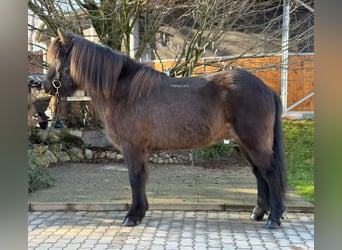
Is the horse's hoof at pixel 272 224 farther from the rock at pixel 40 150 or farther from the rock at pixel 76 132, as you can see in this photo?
the rock at pixel 76 132

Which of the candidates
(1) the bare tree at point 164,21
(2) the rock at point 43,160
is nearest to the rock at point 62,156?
(2) the rock at point 43,160

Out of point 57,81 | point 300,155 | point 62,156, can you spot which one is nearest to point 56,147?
point 62,156

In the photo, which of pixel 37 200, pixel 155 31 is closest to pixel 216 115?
pixel 37 200

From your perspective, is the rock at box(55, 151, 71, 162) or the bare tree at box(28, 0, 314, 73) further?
the rock at box(55, 151, 71, 162)

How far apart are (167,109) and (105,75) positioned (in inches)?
28.9

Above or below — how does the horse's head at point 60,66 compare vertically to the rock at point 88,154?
above

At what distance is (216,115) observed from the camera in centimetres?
405

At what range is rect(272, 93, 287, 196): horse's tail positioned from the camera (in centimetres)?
400

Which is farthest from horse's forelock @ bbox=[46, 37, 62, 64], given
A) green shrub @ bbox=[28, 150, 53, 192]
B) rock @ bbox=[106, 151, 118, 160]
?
rock @ bbox=[106, 151, 118, 160]

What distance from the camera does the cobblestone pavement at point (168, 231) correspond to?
3502 millimetres

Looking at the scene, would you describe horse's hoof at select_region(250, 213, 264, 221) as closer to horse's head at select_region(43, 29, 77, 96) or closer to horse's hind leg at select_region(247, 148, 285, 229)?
horse's hind leg at select_region(247, 148, 285, 229)

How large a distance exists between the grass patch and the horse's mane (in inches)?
107

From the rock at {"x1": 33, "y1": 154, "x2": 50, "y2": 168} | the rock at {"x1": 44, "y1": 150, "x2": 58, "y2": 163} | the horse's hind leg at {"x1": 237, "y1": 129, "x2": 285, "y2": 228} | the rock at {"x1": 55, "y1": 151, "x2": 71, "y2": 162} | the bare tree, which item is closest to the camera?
the horse's hind leg at {"x1": 237, "y1": 129, "x2": 285, "y2": 228}

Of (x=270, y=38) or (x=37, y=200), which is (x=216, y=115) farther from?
(x=270, y=38)
